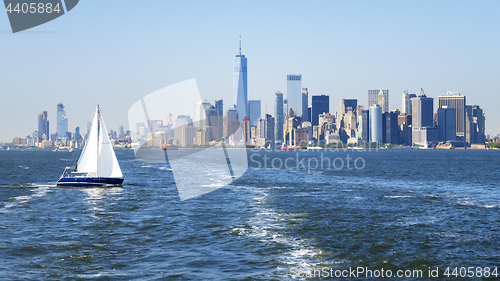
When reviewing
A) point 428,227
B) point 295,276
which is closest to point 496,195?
point 428,227

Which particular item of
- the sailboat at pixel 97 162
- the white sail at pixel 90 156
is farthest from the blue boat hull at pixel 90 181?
the white sail at pixel 90 156

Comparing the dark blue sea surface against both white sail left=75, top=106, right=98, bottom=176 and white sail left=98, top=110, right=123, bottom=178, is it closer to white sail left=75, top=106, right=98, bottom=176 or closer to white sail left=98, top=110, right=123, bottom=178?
white sail left=75, top=106, right=98, bottom=176

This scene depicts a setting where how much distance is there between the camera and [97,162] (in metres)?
81.8

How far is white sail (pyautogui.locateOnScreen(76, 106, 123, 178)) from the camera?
81.5 m

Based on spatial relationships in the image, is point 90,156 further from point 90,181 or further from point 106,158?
point 90,181

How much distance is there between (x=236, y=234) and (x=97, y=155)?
44435 millimetres

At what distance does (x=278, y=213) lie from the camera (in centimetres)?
5519

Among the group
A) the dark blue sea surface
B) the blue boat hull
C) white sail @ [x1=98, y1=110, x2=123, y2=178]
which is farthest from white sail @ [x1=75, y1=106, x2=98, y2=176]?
the dark blue sea surface

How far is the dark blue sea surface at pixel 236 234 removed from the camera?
106 ft

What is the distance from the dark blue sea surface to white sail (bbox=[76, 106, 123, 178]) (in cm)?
904

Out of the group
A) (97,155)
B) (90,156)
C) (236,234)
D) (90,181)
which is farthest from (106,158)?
(236,234)

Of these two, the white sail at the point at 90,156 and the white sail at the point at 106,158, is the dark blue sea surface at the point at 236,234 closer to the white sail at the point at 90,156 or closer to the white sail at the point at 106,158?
the white sail at the point at 90,156

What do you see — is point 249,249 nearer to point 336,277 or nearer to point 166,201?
point 336,277

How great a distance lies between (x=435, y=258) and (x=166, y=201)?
126 feet
